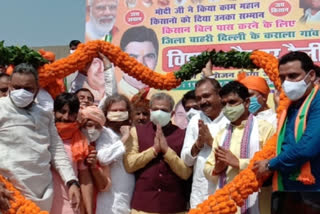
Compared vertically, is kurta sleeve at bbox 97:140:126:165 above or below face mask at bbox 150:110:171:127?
below

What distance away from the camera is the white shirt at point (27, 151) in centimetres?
350

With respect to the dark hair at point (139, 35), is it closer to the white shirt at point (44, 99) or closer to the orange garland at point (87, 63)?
the orange garland at point (87, 63)

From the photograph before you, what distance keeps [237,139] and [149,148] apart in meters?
0.86

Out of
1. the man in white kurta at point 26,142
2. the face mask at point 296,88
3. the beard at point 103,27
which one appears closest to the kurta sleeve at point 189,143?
the man in white kurta at point 26,142

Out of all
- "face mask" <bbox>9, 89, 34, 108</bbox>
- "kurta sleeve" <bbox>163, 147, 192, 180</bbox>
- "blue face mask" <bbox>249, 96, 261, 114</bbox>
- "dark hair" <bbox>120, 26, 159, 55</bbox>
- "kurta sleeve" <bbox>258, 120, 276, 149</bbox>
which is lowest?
"kurta sleeve" <bbox>163, 147, 192, 180</bbox>

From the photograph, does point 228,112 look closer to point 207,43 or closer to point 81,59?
point 81,59

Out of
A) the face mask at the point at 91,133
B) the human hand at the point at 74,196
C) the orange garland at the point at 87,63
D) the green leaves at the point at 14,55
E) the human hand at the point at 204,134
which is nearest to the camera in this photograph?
the human hand at the point at 74,196

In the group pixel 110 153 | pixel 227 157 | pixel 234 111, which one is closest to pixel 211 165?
pixel 227 157

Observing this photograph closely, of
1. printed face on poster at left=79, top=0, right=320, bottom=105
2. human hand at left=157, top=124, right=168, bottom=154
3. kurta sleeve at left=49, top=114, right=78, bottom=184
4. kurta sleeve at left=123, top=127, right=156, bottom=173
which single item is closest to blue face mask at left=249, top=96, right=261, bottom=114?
human hand at left=157, top=124, right=168, bottom=154

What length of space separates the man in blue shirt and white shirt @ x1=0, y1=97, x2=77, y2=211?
165 centimetres

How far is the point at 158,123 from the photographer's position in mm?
4383

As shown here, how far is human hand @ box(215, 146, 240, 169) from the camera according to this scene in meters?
3.68

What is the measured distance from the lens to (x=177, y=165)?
13.8ft

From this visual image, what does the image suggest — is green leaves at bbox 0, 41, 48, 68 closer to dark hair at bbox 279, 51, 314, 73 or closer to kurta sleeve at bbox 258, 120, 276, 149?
kurta sleeve at bbox 258, 120, 276, 149
